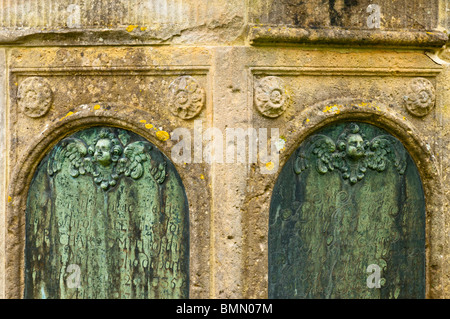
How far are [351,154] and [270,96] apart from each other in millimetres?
560

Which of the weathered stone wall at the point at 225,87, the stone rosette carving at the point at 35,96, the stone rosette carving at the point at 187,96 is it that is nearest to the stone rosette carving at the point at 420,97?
the weathered stone wall at the point at 225,87

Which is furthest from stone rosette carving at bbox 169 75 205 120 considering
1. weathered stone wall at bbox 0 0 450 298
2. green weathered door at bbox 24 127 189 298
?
green weathered door at bbox 24 127 189 298

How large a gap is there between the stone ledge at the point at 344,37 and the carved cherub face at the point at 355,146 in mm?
500

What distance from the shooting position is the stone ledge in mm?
2467

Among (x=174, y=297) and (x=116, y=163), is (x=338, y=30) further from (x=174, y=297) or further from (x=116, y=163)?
(x=174, y=297)

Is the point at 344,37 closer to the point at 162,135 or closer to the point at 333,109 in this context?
the point at 333,109

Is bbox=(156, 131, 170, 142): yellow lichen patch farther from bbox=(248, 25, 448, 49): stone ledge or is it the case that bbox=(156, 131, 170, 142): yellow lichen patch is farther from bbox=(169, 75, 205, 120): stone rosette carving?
bbox=(248, 25, 448, 49): stone ledge

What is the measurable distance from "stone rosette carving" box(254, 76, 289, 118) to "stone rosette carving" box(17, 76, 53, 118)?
113 centimetres

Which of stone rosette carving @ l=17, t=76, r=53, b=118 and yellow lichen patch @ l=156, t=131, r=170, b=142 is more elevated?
stone rosette carving @ l=17, t=76, r=53, b=118

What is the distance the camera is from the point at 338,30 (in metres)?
2.53

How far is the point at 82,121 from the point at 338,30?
144 centimetres

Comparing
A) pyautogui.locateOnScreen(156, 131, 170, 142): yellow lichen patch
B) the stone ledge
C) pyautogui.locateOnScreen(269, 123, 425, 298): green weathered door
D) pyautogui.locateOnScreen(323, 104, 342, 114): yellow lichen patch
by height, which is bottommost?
pyautogui.locateOnScreen(269, 123, 425, 298): green weathered door

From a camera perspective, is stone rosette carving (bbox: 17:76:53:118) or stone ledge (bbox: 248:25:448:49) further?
stone rosette carving (bbox: 17:76:53:118)

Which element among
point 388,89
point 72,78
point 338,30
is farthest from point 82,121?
point 388,89
